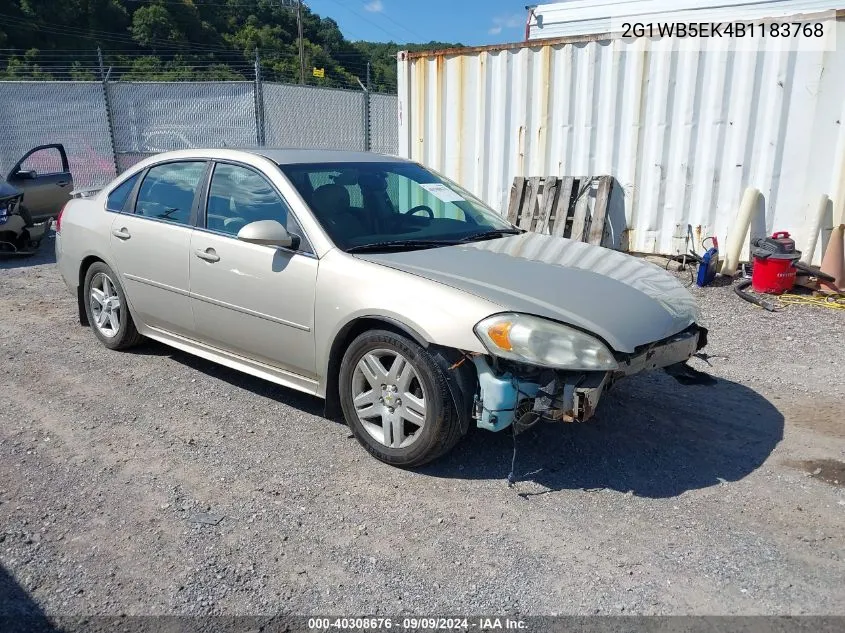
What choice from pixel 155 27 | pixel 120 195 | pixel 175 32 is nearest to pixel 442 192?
pixel 120 195

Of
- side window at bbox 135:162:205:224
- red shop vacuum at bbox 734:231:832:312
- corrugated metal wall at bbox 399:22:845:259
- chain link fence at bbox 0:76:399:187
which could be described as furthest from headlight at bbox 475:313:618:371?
chain link fence at bbox 0:76:399:187

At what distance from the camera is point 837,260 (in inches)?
268

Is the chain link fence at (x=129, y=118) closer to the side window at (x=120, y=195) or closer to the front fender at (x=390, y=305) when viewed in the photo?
the side window at (x=120, y=195)

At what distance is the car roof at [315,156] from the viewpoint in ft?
14.2

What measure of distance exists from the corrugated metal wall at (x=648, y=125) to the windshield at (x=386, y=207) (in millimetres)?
3979

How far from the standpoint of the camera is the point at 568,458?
3.71 metres

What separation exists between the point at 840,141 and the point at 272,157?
226 inches

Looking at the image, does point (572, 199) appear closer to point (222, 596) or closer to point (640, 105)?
point (640, 105)

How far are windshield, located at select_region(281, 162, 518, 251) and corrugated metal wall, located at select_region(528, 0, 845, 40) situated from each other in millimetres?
5511

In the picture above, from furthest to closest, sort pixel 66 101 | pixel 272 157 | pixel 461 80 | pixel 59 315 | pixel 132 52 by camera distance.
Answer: pixel 132 52 < pixel 66 101 < pixel 461 80 < pixel 59 315 < pixel 272 157

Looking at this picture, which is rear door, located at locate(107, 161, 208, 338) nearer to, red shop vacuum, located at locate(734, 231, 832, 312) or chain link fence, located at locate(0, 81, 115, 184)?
red shop vacuum, located at locate(734, 231, 832, 312)

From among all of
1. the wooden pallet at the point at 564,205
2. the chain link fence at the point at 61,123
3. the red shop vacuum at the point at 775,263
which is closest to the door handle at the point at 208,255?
the wooden pallet at the point at 564,205

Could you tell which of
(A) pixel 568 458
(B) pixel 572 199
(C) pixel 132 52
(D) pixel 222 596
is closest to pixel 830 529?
(A) pixel 568 458

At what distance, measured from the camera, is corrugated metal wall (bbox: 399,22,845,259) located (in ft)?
23.3
